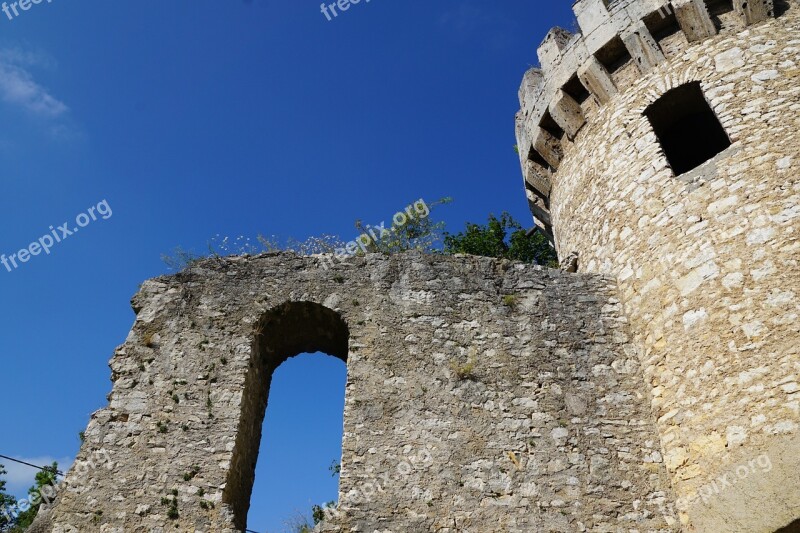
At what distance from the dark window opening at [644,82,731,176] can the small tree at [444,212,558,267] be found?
8.03 metres

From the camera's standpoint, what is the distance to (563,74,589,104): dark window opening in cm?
869

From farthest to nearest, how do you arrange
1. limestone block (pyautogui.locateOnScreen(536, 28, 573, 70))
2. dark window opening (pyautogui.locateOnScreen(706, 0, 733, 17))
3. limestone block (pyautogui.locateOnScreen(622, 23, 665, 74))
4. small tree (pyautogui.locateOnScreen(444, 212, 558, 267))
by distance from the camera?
small tree (pyautogui.locateOnScreen(444, 212, 558, 267)), limestone block (pyautogui.locateOnScreen(536, 28, 573, 70)), limestone block (pyautogui.locateOnScreen(622, 23, 665, 74)), dark window opening (pyautogui.locateOnScreen(706, 0, 733, 17))

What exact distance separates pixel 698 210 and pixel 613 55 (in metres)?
3.12

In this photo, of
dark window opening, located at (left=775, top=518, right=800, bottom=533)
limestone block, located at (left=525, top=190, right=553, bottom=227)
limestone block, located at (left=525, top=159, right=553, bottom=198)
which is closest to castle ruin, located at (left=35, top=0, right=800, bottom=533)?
dark window opening, located at (left=775, top=518, right=800, bottom=533)

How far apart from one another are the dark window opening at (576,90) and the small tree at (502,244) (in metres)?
8.40

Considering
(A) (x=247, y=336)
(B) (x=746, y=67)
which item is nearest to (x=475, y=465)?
(A) (x=247, y=336)

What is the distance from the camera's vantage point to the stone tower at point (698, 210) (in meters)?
5.02

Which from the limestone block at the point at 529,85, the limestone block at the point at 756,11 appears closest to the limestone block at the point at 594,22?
the limestone block at the point at 529,85

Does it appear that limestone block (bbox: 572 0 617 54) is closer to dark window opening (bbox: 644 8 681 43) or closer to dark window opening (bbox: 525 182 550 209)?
dark window opening (bbox: 644 8 681 43)

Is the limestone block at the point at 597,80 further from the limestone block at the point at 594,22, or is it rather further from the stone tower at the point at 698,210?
the limestone block at the point at 594,22

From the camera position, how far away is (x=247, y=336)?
21.9 ft

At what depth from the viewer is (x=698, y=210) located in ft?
20.5

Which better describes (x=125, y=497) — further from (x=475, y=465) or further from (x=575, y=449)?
(x=575, y=449)

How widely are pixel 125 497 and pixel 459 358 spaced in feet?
11.5
